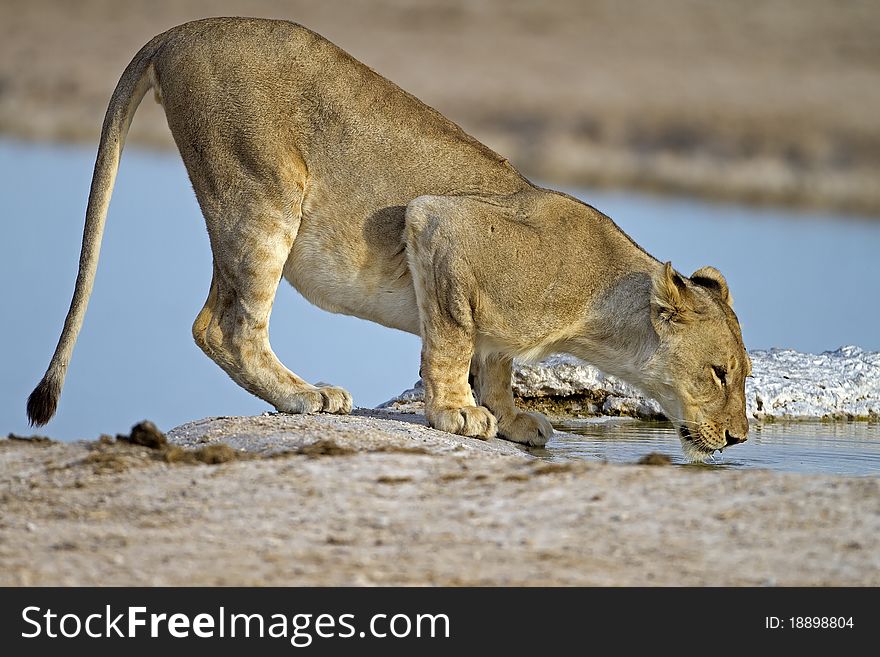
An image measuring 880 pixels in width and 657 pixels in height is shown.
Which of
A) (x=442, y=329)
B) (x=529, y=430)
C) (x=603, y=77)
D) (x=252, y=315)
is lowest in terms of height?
(x=529, y=430)

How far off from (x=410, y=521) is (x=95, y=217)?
3138 millimetres

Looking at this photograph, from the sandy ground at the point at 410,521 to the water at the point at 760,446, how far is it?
5.48 feet

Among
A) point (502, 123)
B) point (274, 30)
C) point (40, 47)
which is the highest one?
point (40, 47)

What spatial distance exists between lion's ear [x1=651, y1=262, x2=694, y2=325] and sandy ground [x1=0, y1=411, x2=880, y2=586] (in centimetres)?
159

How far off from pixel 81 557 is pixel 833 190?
1703cm

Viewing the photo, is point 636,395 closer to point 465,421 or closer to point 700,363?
point 700,363

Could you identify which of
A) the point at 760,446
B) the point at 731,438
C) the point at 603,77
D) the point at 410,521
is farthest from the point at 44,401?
the point at 603,77

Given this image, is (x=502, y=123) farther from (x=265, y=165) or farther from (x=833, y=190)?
(x=265, y=165)

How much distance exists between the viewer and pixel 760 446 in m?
7.52

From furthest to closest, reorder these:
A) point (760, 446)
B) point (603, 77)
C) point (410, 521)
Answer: point (603, 77), point (760, 446), point (410, 521)

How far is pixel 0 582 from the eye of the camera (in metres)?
4.02

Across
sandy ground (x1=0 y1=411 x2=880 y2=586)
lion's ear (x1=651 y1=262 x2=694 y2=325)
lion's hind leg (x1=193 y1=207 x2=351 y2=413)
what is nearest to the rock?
lion's hind leg (x1=193 y1=207 x2=351 y2=413)

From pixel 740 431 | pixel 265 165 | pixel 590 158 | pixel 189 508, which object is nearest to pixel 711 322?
pixel 740 431

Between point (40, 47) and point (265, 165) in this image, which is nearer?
point (265, 165)
